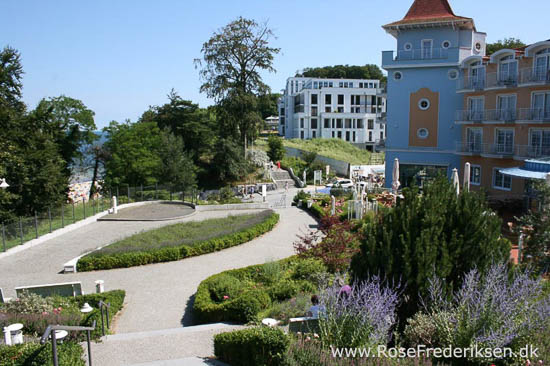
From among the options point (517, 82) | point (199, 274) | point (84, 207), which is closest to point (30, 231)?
point (84, 207)

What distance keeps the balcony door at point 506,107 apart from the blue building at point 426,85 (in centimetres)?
451

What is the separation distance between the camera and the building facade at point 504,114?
27.7 meters

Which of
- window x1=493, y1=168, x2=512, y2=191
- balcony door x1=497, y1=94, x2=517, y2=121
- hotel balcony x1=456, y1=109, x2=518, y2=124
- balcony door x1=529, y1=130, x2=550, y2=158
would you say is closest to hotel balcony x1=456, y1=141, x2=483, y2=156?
hotel balcony x1=456, y1=109, x2=518, y2=124

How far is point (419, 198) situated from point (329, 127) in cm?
6473

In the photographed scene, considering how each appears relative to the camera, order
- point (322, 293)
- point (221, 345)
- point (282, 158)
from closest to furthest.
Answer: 1. point (322, 293)
2. point (221, 345)
3. point (282, 158)

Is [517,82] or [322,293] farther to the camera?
[517,82]

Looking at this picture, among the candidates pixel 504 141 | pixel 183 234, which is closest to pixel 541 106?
pixel 504 141

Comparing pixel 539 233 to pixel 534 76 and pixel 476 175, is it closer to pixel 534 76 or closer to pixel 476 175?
pixel 534 76

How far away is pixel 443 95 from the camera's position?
35.8 m

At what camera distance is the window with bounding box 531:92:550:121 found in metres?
27.4

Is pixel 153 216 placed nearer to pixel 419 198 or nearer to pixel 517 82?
pixel 419 198

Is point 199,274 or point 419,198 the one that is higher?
point 419,198

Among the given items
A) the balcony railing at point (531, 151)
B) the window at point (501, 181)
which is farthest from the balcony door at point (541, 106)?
the window at point (501, 181)

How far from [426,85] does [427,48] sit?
2.97 m
